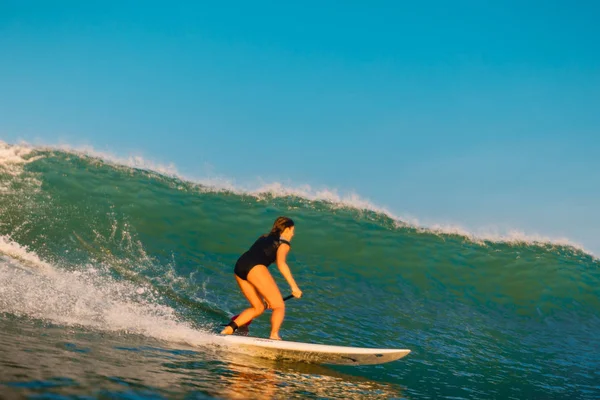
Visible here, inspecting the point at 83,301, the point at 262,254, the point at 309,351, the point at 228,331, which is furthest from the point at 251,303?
the point at 83,301

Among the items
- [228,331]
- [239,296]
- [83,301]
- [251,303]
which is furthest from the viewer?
[239,296]

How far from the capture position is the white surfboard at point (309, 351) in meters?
6.26

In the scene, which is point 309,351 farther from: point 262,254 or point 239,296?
point 239,296

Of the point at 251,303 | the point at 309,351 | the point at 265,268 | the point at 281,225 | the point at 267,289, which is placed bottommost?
the point at 309,351

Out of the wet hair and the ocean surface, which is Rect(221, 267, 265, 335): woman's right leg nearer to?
the ocean surface

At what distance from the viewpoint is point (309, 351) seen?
20.6 feet

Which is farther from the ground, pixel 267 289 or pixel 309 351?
pixel 267 289

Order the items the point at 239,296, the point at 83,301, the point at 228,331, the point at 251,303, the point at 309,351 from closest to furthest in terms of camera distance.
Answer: the point at 309,351 → the point at 228,331 → the point at 251,303 → the point at 83,301 → the point at 239,296

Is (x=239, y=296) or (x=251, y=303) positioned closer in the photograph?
(x=251, y=303)

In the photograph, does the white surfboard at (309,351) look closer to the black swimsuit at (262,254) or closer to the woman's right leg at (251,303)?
the woman's right leg at (251,303)

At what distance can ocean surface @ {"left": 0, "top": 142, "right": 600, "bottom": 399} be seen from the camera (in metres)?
4.93

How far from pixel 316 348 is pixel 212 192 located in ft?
44.1

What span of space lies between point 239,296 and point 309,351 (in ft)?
12.8

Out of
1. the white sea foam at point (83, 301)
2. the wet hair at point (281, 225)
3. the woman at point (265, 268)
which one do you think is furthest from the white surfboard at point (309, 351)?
the wet hair at point (281, 225)
